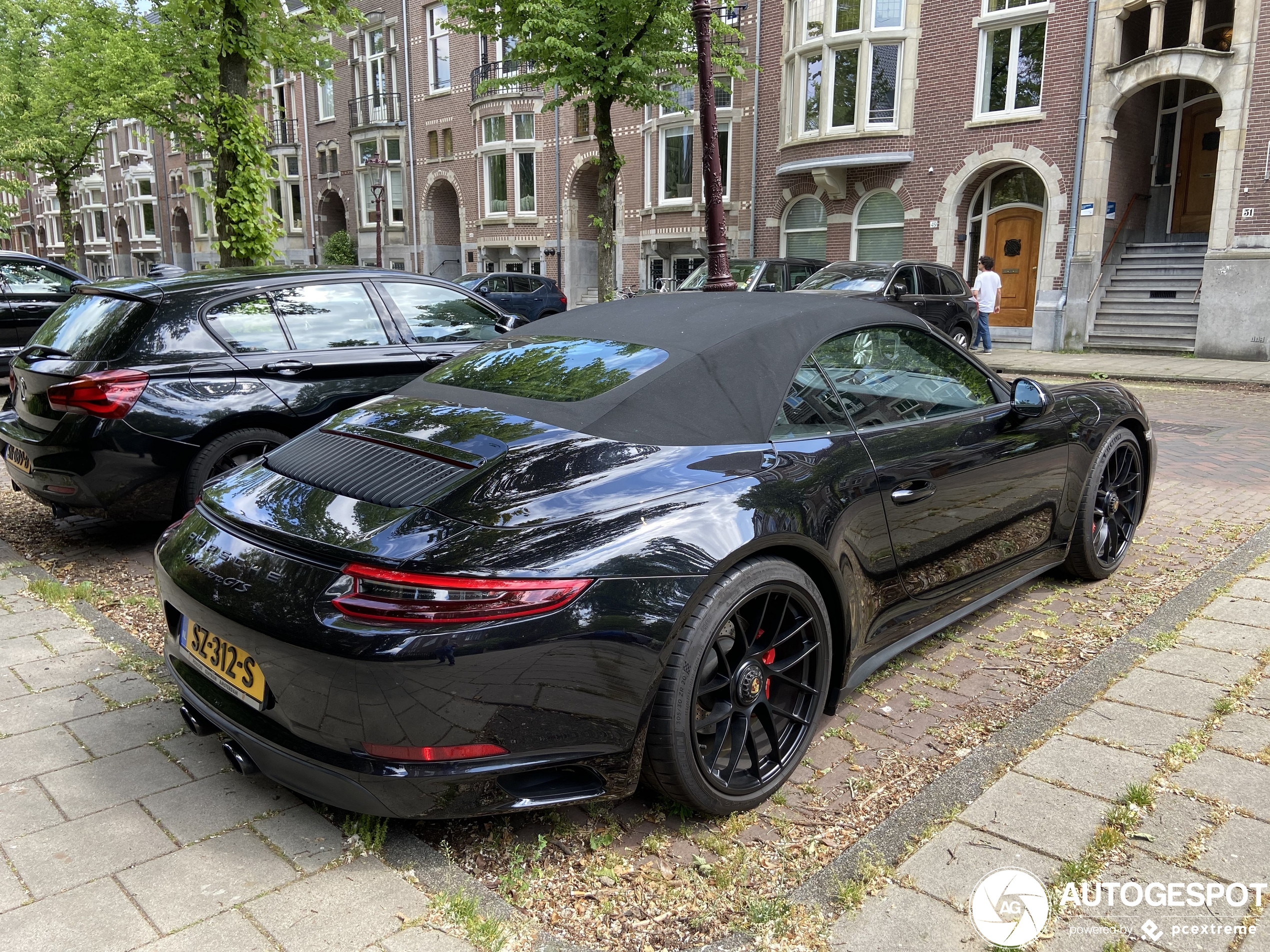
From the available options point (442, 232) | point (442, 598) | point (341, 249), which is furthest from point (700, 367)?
point (341, 249)

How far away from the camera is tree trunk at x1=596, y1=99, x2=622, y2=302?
52.5ft

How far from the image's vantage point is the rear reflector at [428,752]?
2.25 meters

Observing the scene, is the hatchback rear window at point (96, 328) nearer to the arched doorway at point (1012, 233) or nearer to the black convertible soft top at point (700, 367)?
the black convertible soft top at point (700, 367)

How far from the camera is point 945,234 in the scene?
21.0 m

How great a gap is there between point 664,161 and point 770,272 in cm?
1277

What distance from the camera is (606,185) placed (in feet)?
53.9

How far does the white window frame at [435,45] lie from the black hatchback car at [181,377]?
1263 inches

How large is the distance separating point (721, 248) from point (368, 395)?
6.28 metres

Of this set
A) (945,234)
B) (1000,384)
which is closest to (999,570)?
(1000,384)

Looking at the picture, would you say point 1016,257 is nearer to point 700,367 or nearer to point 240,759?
point 700,367

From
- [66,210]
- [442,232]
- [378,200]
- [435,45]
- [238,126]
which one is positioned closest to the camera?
[238,126]

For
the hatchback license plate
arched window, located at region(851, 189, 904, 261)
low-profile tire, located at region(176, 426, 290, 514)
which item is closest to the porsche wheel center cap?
low-profile tire, located at region(176, 426, 290, 514)

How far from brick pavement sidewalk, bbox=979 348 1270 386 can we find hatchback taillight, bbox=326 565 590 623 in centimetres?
1328

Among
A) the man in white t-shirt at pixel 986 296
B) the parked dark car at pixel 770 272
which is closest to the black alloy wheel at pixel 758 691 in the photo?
the parked dark car at pixel 770 272
